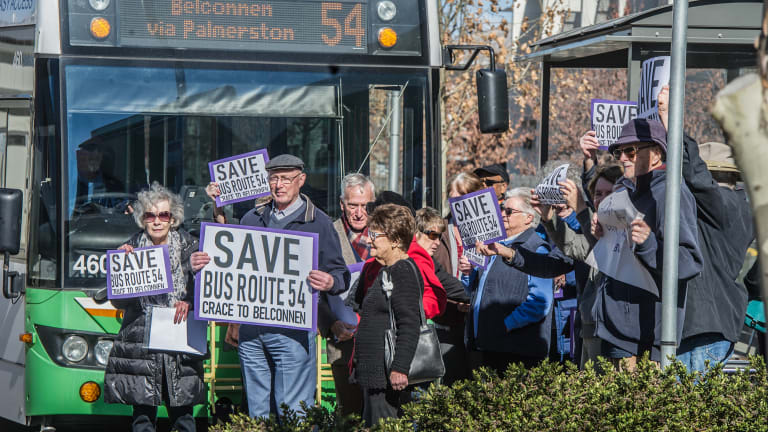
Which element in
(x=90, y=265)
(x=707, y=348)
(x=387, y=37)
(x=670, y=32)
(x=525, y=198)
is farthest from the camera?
(x=670, y=32)

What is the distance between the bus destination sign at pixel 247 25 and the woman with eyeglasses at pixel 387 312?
6.90ft

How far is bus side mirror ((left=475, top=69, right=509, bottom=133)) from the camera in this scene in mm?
7477

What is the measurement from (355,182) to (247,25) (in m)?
1.35

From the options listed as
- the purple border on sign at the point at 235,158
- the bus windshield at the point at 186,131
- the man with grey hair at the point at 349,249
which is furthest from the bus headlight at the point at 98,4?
the man with grey hair at the point at 349,249

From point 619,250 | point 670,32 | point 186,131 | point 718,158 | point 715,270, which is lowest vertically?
point 715,270

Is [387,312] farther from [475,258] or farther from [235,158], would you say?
[235,158]

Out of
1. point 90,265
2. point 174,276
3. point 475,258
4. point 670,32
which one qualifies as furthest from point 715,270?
point 670,32

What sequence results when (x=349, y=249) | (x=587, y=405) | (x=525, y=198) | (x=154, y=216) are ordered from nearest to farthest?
(x=587, y=405), (x=154, y=216), (x=525, y=198), (x=349, y=249)

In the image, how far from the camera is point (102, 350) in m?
6.89

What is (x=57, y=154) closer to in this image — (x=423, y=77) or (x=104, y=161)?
(x=104, y=161)

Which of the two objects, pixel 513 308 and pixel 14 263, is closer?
pixel 513 308

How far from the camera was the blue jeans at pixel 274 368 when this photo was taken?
6.38m

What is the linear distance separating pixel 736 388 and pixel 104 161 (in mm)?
4188

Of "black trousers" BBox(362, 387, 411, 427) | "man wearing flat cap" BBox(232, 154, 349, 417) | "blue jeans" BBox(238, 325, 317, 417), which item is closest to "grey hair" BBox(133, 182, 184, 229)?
"man wearing flat cap" BBox(232, 154, 349, 417)
